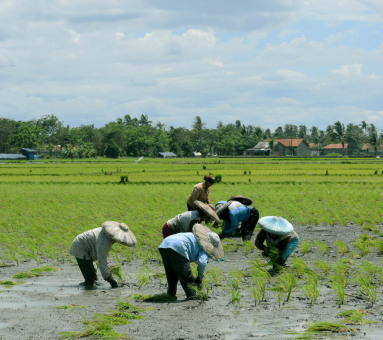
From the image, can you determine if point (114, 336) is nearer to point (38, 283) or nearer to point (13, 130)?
point (38, 283)

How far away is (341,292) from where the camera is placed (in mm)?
6430

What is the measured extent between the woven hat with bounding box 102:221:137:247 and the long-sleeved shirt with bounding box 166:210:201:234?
41.6 inches

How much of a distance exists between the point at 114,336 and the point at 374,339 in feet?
7.75

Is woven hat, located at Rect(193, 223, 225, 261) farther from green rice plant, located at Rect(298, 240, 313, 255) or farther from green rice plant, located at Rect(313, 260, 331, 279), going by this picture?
green rice plant, located at Rect(298, 240, 313, 255)

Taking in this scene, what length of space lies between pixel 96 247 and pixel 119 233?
411mm

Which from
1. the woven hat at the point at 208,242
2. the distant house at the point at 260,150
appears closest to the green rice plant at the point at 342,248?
the woven hat at the point at 208,242

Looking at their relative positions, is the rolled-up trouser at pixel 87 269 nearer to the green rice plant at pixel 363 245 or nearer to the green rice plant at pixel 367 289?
the green rice plant at pixel 367 289

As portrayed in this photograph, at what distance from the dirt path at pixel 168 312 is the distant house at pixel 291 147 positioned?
104m

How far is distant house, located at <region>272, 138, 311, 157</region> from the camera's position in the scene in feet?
364

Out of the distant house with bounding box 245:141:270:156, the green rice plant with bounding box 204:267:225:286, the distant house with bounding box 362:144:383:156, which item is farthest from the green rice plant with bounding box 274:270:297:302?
the distant house with bounding box 362:144:383:156

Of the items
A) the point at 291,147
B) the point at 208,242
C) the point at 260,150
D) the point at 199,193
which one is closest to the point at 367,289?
the point at 208,242

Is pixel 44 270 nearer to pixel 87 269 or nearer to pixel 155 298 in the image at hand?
pixel 87 269

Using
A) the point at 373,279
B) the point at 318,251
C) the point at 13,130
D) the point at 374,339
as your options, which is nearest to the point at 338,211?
the point at 318,251

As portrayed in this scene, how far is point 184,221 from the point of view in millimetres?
8141
